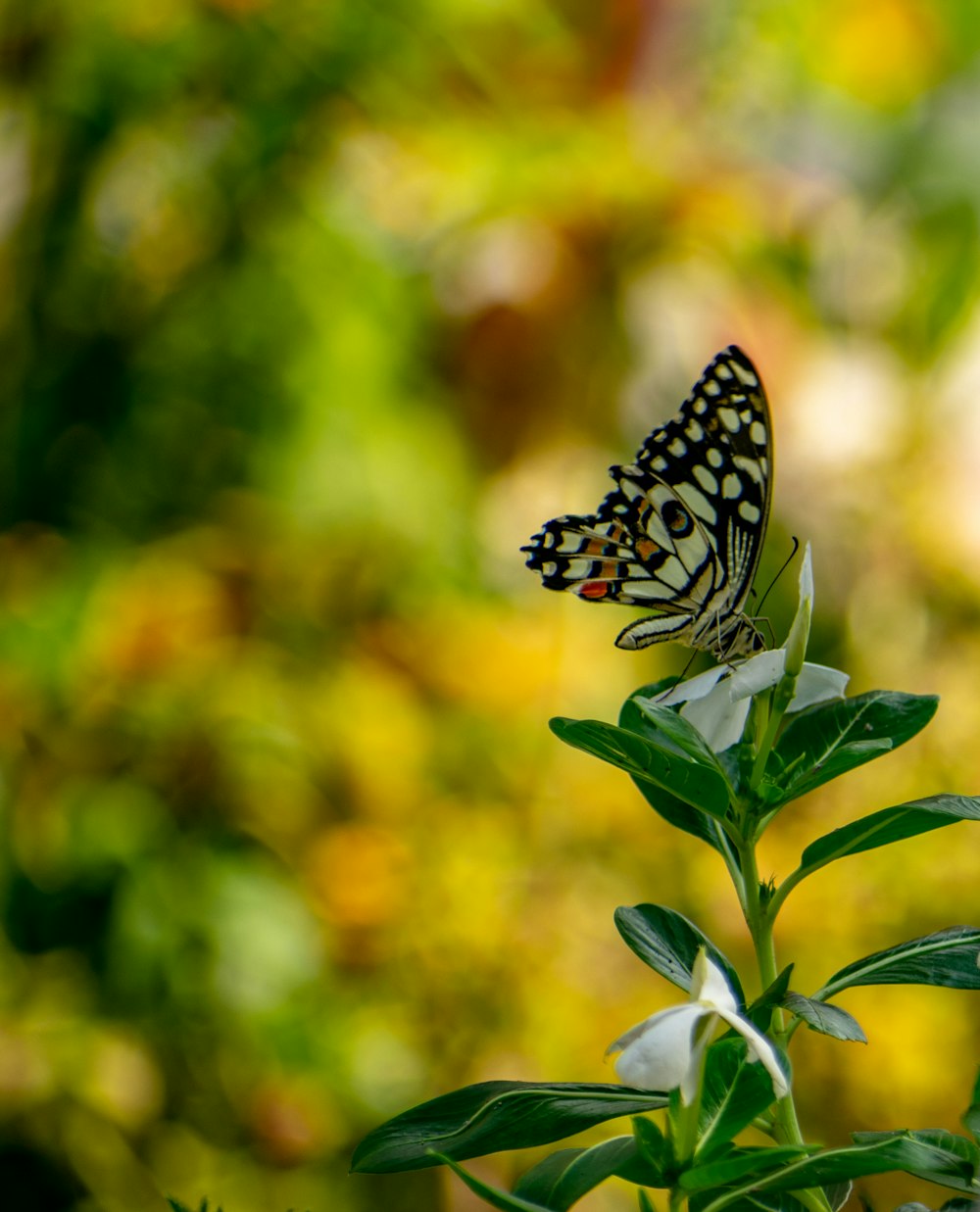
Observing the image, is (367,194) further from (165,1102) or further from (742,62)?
(165,1102)

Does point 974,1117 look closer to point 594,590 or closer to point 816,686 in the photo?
point 816,686

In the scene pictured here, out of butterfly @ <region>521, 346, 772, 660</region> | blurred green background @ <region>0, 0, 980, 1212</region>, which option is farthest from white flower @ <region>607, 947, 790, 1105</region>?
blurred green background @ <region>0, 0, 980, 1212</region>

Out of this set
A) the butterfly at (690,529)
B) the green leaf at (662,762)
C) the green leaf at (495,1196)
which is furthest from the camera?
the butterfly at (690,529)

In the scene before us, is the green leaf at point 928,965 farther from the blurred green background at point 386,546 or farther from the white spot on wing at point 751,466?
the blurred green background at point 386,546

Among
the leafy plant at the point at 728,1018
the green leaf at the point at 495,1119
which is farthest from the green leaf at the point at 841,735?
the green leaf at the point at 495,1119

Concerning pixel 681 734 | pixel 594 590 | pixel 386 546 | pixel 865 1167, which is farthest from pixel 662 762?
pixel 386 546

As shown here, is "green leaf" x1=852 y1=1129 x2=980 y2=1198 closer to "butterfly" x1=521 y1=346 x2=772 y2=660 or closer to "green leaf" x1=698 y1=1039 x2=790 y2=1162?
"green leaf" x1=698 y1=1039 x2=790 y2=1162

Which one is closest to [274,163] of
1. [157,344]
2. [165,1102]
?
[157,344]
